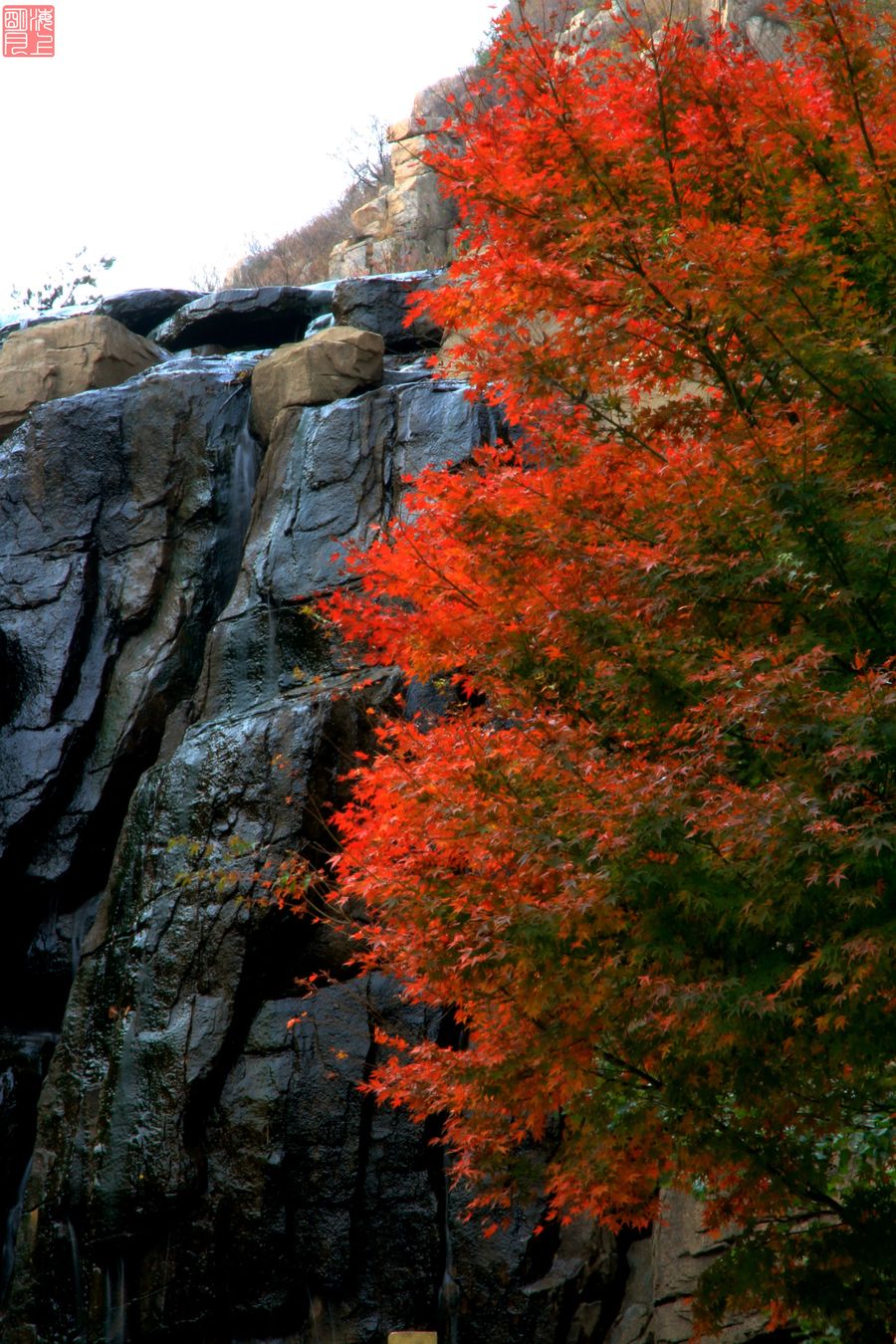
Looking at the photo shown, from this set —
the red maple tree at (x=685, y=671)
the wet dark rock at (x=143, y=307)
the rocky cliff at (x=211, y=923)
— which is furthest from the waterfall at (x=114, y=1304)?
the wet dark rock at (x=143, y=307)

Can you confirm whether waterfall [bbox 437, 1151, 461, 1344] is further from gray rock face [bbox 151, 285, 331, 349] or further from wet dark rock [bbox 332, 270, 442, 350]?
gray rock face [bbox 151, 285, 331, 349]

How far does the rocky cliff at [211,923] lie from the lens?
31.6ft

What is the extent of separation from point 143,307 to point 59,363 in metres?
4.52

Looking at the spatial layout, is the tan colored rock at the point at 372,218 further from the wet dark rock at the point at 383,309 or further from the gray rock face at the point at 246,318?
the wet dark rock at the point at 383,309

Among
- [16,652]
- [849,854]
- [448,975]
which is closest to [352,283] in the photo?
[16,652]

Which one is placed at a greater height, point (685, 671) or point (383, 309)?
point (383, 309)

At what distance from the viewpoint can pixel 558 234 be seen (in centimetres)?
616

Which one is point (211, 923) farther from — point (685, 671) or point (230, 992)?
point (685, 671)

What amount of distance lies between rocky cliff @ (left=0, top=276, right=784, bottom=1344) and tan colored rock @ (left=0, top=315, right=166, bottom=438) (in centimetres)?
225

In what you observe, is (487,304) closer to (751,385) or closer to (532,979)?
(751,385)

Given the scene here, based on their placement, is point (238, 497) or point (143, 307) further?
point (143, 307)

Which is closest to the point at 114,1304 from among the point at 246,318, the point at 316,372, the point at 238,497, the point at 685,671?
the point at 685,671

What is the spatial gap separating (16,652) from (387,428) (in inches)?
214

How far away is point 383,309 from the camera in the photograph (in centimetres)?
1922
